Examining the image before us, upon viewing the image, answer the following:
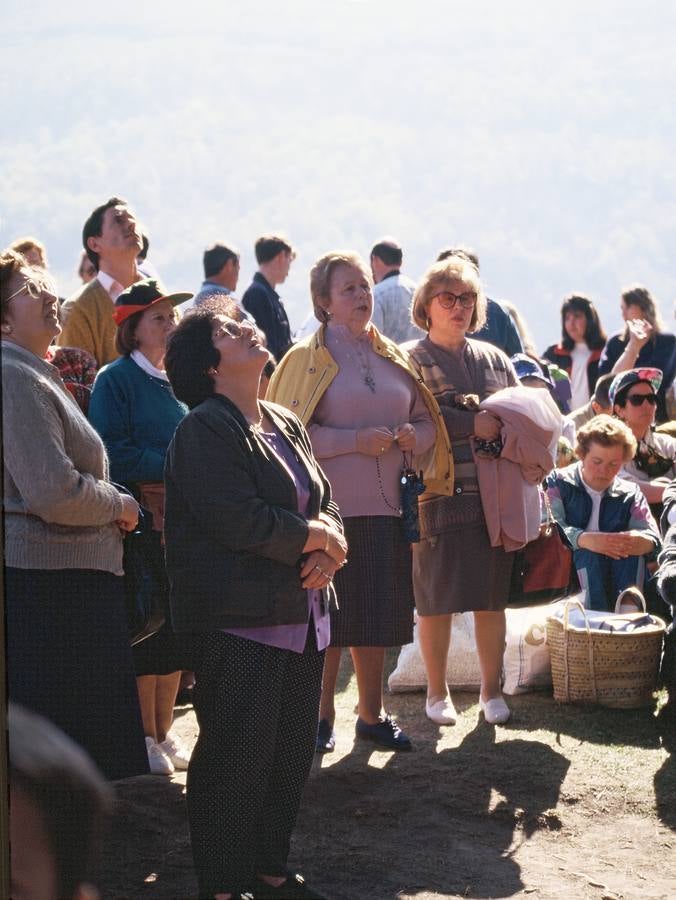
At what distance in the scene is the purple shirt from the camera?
3.23m

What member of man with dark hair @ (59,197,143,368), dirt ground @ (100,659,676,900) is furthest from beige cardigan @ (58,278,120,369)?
dirt ground @ (100,659,676,900)

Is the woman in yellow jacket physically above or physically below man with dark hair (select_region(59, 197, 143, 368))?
below

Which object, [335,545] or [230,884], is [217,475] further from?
[230,884]

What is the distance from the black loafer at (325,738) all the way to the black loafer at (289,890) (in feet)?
4.26

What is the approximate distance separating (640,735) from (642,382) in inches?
73.3

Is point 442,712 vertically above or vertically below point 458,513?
below

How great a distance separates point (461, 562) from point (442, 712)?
0.59 m

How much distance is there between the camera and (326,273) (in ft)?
15.3

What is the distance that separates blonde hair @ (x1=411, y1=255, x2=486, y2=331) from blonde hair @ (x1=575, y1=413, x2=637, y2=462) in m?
0.79

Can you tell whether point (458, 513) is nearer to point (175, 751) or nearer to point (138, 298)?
point (175, 751)

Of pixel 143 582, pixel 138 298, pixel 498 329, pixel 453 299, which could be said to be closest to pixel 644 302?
pixel 498 329

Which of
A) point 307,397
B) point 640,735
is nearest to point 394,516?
point 307,397

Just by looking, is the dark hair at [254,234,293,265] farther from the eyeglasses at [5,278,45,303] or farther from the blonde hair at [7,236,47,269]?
the eyeglasses at [5,278,45,303]

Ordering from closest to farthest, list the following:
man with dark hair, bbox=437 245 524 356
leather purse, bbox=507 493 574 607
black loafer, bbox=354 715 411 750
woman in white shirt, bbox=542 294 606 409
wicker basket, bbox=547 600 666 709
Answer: black loafer, bbox=354 715 411 750
leather purse, bbox=507 493 574 607
wicker basket, bbox=547 600 666 709
man with dark hair, bbox=437 245 524 356
woman in white shirt, bbox=542 294 606 409
